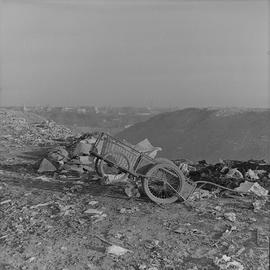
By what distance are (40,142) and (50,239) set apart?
7.29 meters

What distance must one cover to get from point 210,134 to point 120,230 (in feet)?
79.3

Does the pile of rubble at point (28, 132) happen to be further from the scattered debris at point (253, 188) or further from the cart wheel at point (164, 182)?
the scattered debris at point (253, 188)

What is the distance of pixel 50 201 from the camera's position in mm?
6277

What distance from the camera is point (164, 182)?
19.8 feet

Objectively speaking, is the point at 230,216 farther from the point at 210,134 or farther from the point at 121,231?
the point at 210,134

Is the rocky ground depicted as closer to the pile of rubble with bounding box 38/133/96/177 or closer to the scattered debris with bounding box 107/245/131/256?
the scattered debris with bounding box 107/245/131/256

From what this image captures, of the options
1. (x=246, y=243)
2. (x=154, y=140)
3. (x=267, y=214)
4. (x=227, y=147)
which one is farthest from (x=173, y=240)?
(x=154, y=140)

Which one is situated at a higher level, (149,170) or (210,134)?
(149,170)

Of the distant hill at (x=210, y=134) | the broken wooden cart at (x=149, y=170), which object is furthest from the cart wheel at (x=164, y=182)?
the distant hill at (x=210, y=134)

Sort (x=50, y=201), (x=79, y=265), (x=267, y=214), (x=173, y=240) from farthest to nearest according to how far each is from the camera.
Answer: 1. (x=50, y=201)
2. (x=267, y=214)
3. (x=173, y=240)
4. (x=79, y=265)

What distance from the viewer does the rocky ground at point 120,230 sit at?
4.52 meters

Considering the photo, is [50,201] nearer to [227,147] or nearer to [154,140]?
[227,147]

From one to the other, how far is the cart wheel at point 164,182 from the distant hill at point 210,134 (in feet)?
55.4

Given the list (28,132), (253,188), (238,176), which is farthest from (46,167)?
(28,132)
